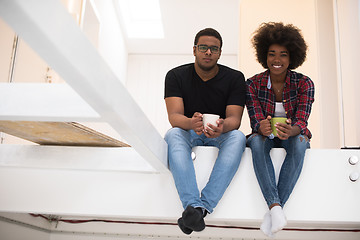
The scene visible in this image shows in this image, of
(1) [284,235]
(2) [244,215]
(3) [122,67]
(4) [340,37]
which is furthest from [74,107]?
(3) [122,67]

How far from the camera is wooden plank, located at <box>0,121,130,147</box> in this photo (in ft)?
4.18

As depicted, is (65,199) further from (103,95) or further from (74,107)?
(103,95)

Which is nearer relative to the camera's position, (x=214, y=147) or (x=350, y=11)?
(x=214, y=147)

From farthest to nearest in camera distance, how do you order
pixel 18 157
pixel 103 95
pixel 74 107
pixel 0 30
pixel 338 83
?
pixel 338 83, pixel 0 30, pixel 18 157, pixel 74 107, pixel 103 95

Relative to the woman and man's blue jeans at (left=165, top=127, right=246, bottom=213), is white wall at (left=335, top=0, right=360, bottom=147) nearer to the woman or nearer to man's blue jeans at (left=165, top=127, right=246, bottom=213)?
the woman

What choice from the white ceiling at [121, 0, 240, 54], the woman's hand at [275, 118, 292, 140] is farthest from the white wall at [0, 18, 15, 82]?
the white ceiling at [121, 0, 240, 54]

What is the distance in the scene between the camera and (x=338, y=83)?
2.59m

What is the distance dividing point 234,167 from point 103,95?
810mm

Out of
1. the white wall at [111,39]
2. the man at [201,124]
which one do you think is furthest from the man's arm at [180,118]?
the white wall at [111,39]

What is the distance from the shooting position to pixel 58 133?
1.38m

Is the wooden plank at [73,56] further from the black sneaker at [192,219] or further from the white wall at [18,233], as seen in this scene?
the white wall at [18,233]

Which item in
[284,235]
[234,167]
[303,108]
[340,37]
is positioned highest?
[340,37]

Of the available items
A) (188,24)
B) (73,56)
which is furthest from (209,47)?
(188,24)

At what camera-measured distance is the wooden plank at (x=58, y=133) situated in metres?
1.27
